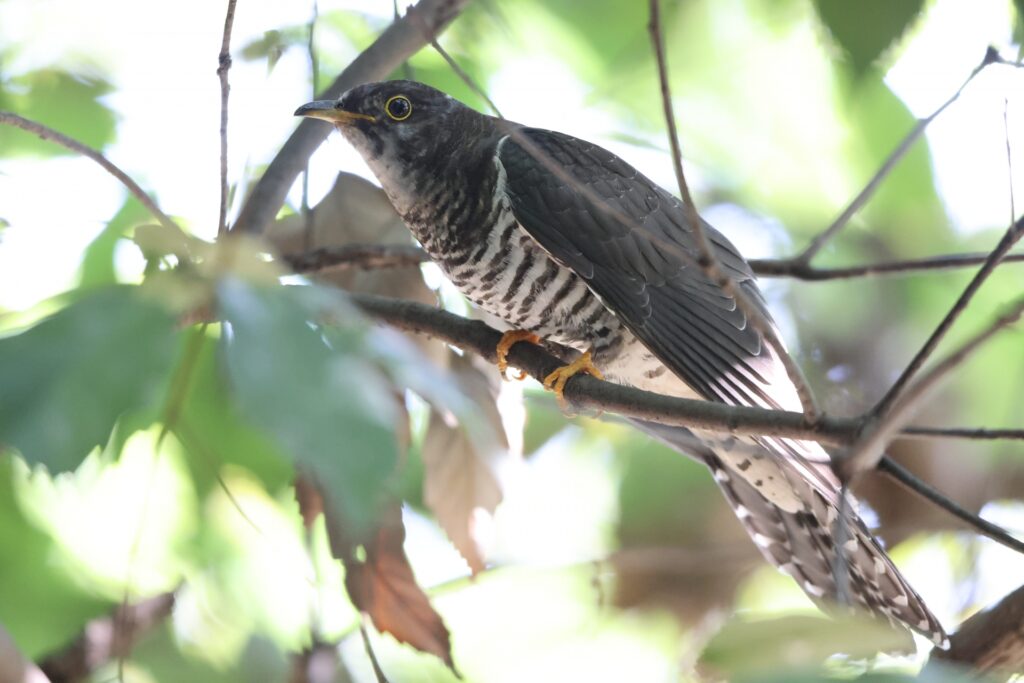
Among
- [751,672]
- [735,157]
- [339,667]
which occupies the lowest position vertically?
[751,672]

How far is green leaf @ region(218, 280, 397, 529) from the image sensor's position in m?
0.74


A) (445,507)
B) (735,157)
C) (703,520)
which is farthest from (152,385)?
(735,157)

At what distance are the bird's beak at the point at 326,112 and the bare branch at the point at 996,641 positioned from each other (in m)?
1.84

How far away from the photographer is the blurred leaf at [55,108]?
2662 millimetres

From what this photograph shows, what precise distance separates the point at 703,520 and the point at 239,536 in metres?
1.75

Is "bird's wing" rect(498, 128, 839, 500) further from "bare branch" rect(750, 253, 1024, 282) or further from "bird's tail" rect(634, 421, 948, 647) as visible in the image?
"bird's tail" rect(634, 421, 948, 647)

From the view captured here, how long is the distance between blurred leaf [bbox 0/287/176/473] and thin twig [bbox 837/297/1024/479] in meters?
0.88

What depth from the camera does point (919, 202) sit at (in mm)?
3199

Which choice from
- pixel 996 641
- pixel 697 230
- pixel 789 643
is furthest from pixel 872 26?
pixel 996 641

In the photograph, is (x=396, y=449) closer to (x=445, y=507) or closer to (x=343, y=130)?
(x=445, y=507)

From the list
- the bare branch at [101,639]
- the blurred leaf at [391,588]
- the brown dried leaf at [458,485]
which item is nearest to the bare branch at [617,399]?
the brown dried leaf at [458,485]

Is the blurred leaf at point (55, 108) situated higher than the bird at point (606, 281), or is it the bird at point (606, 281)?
the blurred leaf at point (55, 108)

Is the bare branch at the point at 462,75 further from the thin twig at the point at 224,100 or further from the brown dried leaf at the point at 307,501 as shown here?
the brown dried leaf at the point at 307,501

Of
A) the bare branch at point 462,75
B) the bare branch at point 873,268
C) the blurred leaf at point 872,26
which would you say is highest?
the bare branch at point 873,268
